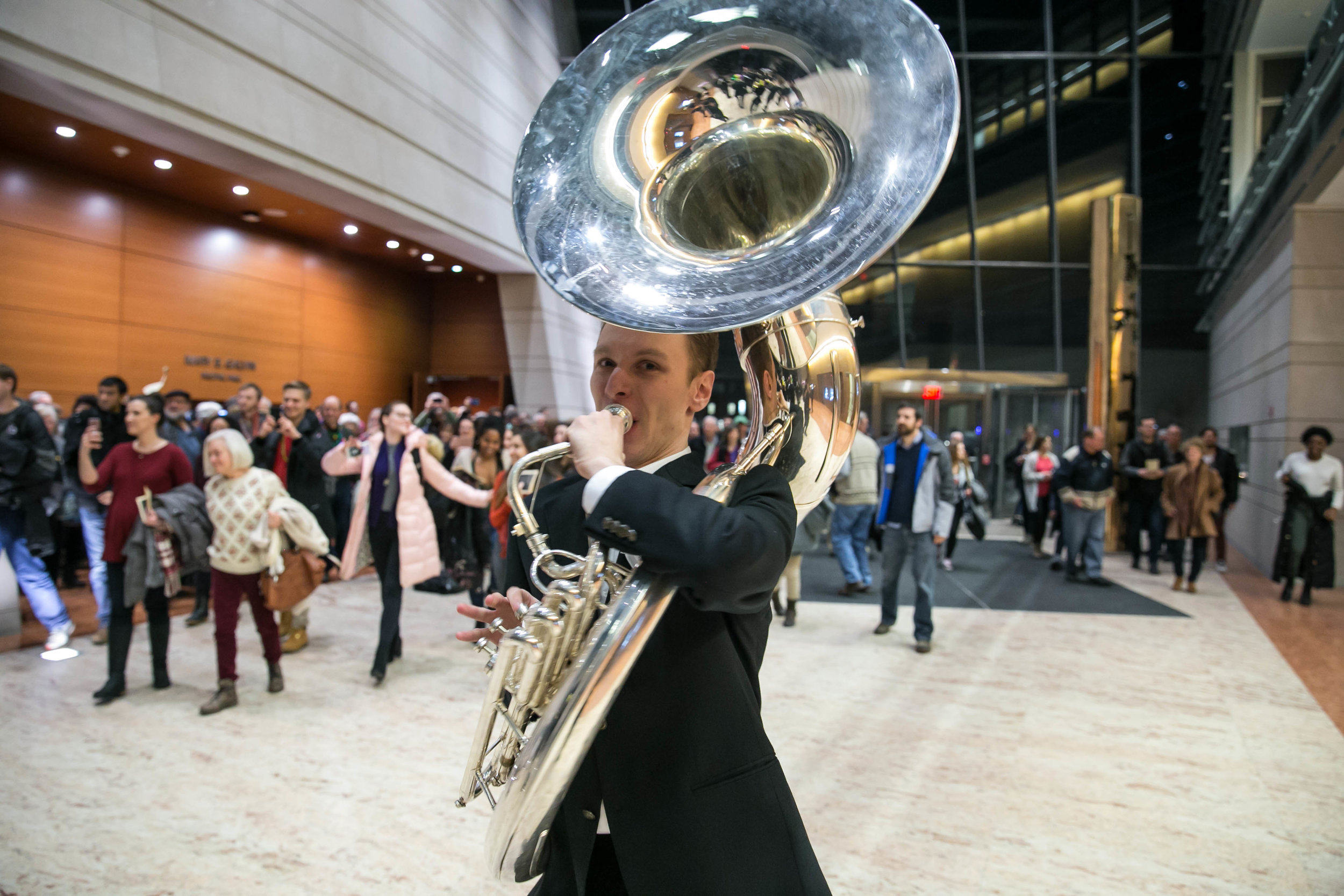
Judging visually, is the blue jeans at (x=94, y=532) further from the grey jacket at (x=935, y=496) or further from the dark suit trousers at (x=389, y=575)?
the grey jacket at (x=935, y=496)

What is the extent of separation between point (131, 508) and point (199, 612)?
78.0 inches

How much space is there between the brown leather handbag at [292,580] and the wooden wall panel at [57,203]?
19.9ft

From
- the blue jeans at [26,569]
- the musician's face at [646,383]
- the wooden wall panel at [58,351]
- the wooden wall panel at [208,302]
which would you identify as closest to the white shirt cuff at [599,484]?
the musician's face at [646,383]

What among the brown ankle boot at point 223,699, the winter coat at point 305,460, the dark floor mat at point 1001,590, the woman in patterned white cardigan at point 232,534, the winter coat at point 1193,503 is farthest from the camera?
the winter coat at point 1193,503

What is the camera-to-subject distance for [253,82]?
7230 mm

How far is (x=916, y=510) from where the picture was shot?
206 inches

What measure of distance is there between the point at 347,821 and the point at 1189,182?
15.9 m

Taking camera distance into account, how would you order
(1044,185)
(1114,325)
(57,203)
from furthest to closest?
(1044,185) < (1114,325) < (57,203)

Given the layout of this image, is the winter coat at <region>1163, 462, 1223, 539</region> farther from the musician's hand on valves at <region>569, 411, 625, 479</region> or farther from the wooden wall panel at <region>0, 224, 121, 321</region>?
the wooden wall panel at <region>0, 224, 121, 321</region>

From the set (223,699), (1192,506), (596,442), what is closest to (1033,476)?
(1192,506)

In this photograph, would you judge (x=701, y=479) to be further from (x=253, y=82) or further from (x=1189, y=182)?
(x=1189, y=182)

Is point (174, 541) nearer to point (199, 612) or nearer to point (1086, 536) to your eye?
point (199, 612)

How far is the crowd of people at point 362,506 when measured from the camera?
392 centimetres

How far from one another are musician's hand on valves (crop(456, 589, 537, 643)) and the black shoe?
373cm
